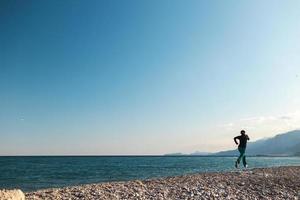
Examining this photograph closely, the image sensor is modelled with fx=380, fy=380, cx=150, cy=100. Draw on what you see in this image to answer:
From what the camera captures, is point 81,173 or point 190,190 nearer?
point 190,190

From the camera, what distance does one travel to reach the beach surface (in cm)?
→ 1830

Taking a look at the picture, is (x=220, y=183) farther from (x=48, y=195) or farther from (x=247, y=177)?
(x=48, y=195)

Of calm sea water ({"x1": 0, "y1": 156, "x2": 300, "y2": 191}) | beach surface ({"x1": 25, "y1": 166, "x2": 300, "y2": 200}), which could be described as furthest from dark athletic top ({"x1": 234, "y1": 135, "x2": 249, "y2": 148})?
calm sea water ({"x1": 0, "y1": 156, "x2": 300, "y2": 191})

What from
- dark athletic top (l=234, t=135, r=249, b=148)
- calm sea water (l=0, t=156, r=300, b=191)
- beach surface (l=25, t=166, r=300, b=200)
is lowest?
calm sea water (l=0, t=156, r=300, b=191)

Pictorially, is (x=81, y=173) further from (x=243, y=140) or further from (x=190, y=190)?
(x=190, y=190)

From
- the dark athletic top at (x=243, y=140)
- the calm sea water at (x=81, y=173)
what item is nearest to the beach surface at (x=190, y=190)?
the dark athletic top at (x=243, y=140)

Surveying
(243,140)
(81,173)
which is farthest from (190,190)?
(81,173)

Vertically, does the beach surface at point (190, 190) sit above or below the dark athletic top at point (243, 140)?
below

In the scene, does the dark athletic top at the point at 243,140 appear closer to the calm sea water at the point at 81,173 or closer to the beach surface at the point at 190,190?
the beach surface at the point at 190,190

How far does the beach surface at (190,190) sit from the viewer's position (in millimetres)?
18297

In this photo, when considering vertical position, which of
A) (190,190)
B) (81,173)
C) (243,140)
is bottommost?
(81,173)

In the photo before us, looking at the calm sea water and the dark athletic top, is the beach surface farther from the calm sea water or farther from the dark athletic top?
the calm sea water

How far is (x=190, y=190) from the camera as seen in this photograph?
19703 millimetres

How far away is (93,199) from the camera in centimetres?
1738
